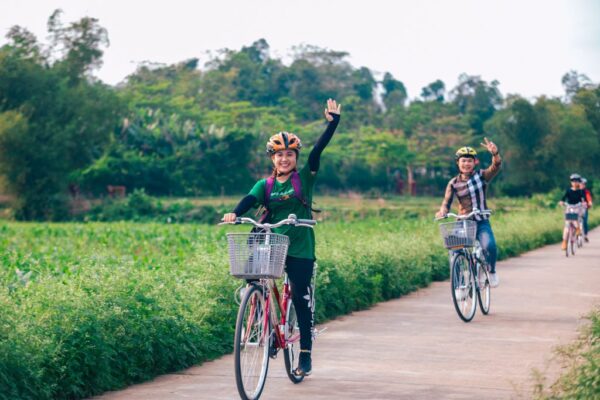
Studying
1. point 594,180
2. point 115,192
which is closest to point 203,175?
point 115,192

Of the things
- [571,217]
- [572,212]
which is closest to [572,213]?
[572,212]

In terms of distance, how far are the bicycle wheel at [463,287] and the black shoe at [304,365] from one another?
356 cm

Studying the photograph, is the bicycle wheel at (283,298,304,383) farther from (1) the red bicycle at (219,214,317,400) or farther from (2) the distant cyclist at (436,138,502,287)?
(2) the distant cyclist at (436,138,502,287)

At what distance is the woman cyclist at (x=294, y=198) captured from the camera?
22.5ft

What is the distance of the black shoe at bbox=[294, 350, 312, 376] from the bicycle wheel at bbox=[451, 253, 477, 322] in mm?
3564

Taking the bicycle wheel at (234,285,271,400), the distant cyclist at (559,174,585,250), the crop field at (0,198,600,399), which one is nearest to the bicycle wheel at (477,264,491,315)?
the crop field at (0,198,600,399)

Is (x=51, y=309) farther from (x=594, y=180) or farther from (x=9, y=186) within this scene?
(x=594, y=180)

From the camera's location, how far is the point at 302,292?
696 centimetres

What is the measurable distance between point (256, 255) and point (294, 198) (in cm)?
80

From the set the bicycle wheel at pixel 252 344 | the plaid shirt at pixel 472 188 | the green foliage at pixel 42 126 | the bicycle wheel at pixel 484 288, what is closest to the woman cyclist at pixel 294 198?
the bicycle wheel at pixel 252 344

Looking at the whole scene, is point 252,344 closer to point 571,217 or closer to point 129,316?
point 129,316

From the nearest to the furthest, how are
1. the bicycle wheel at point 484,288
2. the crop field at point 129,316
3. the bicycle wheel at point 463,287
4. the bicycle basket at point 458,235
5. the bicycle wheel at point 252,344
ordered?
the bicycle wheel at point 252,344 < the crop field at point 129,316 < the bicycle wheel at point 463,287 < the bicycle basket at point 458,235 < the bicycle wheel at point 484,288

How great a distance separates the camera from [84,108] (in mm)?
51875

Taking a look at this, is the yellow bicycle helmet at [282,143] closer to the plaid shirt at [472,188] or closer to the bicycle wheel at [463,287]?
the bicycle wheel at [463,287]
